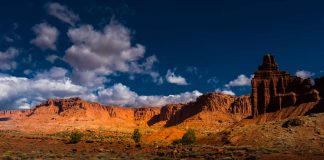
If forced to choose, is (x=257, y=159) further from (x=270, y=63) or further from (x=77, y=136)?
(x=270, y=63)

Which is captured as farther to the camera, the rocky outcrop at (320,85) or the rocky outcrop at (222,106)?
the rocky outcrop at (222,106)

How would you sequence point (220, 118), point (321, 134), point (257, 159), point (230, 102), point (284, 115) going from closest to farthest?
1. point (257, 159)
2. point (321, 134)
3. point (284, 115)
4. point (220, 118)
5. point (230, 102)

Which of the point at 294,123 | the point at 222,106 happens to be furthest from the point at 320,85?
the point at 222,106

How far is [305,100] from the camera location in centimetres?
8238

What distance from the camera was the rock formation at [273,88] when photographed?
287 feet

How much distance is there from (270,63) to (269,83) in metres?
6.19

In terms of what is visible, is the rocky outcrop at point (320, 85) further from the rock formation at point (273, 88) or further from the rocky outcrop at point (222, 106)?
the rocky outcrop at point (222, 106)

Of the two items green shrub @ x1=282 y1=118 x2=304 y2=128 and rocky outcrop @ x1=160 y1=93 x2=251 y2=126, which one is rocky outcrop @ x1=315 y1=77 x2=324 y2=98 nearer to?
green shrub @ x1=282 y1=118 x2=304 y2=128

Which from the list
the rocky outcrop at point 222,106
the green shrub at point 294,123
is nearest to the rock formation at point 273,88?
the green shrub at point 294,123

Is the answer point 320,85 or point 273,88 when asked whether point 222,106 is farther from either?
point 320,85

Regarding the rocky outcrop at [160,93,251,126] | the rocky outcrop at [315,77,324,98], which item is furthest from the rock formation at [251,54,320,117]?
the rocky outcrop at [160,93,251,126]

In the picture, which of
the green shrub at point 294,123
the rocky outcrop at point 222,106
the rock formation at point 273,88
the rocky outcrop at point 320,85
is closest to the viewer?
the green shrub at point 294,123

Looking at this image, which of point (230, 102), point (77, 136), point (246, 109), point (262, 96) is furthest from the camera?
point (230, 102)

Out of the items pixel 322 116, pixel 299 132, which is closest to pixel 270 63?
pixel 322 116
